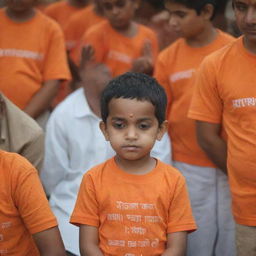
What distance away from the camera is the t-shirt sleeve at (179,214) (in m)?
2.87

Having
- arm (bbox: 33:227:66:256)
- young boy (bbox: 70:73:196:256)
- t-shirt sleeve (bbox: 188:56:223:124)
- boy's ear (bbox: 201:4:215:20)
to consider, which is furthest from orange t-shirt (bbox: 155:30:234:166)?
arm (bbox: 33:227:66:256)

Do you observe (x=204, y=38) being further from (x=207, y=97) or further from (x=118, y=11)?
(x=118, y=11)

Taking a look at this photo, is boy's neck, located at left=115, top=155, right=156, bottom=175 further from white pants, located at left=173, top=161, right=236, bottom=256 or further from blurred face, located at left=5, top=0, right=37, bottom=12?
blurred face, located at left=5, top=0, right=37, bottom=12

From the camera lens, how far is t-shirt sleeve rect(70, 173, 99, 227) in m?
2.88

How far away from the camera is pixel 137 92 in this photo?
2891 millimetres

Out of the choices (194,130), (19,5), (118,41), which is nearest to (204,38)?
(194,130)

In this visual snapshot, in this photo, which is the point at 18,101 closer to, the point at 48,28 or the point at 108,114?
the point at 48,28

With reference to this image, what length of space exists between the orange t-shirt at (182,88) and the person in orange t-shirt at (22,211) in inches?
54.6

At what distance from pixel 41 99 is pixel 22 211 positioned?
5.81 ft

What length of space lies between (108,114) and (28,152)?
677mm

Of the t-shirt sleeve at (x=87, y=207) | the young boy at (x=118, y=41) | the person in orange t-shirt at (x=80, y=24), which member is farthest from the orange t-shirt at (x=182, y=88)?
the person in orange t-shirt at (x=80, y=24)

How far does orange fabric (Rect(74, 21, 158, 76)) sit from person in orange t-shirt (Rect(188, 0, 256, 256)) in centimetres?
156

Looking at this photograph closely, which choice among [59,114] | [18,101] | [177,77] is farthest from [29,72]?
[177,77]

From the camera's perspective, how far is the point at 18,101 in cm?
444
